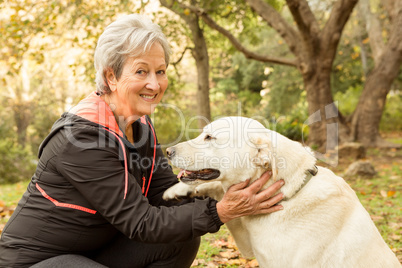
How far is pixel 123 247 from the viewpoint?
2.33m

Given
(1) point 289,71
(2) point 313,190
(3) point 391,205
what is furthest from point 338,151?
(1) point 289,71

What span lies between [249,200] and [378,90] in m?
7.99

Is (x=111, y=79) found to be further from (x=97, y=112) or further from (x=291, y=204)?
(x=291, y=204)

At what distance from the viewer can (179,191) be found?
2527mm

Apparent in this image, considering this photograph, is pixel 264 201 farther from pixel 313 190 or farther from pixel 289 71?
pixel 289 71

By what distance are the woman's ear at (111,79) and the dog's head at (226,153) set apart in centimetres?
55

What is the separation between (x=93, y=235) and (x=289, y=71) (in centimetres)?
1583

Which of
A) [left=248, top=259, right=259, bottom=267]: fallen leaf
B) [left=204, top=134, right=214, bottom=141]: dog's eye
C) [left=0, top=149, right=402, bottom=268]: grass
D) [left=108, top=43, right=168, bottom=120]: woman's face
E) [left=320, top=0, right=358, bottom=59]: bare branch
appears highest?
[left=320, top=0, right=358, bottom=59]: bare branch

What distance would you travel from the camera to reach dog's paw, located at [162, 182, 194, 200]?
2.52m

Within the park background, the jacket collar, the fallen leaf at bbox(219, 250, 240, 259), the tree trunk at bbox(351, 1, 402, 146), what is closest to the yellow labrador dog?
the jacket collar

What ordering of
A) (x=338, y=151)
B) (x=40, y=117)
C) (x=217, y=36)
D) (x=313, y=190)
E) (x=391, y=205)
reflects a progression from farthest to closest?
(x=40, y=117)
(x=217, y=36)
(x=338, y=151)
(x=391, y=205)
(x=313, y=190)

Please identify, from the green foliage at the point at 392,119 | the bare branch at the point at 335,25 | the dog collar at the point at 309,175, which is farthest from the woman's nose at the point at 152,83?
the green foliage at the point at 392,119

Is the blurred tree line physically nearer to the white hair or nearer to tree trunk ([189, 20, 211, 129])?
tree trunk ([189, 20, 211, 129])

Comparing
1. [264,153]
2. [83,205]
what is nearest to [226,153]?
[264,153]
